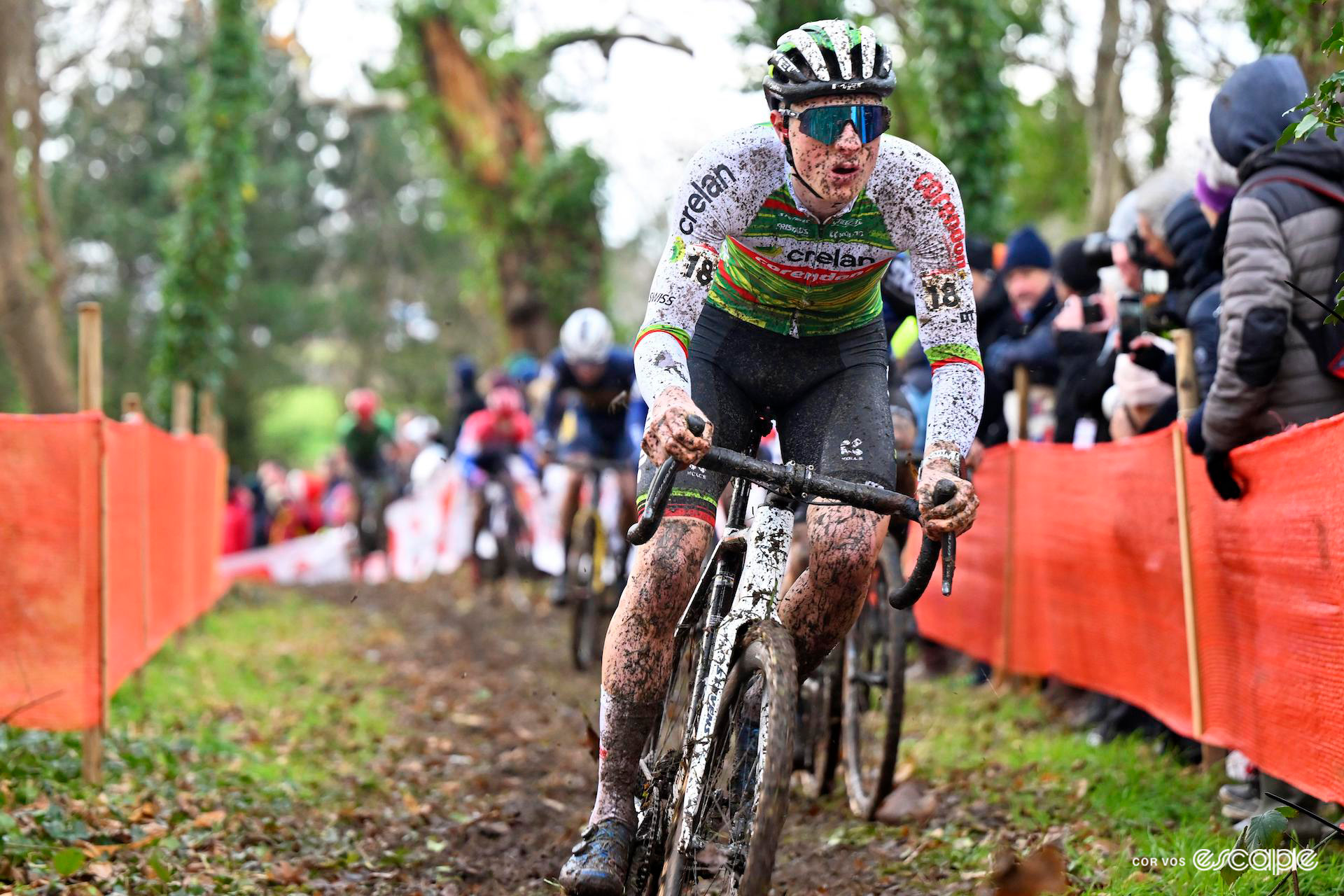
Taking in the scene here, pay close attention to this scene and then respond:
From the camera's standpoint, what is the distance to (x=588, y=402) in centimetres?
1091

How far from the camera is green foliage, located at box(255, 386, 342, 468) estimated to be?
37487 mm

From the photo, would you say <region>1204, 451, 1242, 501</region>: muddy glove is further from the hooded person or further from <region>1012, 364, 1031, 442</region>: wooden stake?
<region>1012, 364, 1031, 442</region>: wooden stake

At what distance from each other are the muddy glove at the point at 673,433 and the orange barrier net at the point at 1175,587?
1.95m

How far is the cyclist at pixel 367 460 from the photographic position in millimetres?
18641

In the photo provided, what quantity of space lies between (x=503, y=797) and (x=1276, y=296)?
3.87 metres

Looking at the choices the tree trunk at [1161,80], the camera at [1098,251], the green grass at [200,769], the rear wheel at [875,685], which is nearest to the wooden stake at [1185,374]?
the rear wheel at [875,685]

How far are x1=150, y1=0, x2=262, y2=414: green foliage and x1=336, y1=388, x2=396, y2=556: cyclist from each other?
1895 mm

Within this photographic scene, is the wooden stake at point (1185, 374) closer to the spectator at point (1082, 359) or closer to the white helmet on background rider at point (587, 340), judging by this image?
the spectator at point (1082, 359)

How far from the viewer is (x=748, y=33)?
1656 cm

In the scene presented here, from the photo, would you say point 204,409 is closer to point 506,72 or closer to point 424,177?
point 506,72

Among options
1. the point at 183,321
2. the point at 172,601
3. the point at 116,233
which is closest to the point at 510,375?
the point at 183,321

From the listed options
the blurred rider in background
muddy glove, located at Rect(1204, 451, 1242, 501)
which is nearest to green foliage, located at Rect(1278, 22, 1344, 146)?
muddy glove, located at Rect(1204, 451, 1242, 501)

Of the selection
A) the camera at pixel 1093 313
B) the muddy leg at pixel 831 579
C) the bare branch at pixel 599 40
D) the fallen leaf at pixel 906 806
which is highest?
the bare branch at pixel 599 40

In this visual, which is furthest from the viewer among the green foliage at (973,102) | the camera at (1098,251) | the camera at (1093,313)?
the green foliage at (973,102)
